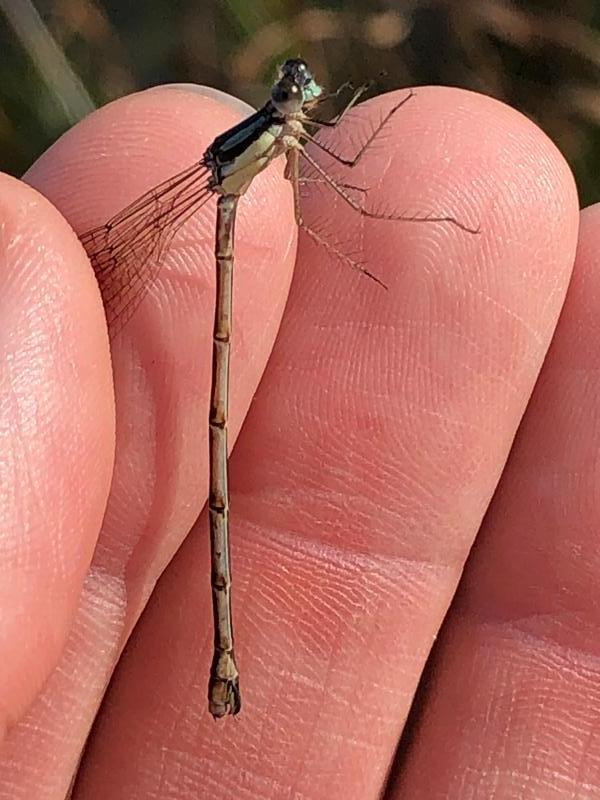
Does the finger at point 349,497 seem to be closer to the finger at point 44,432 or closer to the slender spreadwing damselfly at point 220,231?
the slender spreadwing damselfly at point 220,231

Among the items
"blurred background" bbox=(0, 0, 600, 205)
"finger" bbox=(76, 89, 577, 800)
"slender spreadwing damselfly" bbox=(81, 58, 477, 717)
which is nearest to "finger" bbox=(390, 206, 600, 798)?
"finger" bbox=(76, 89, 577, 800)

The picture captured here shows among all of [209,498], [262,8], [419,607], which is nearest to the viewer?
[209,498]

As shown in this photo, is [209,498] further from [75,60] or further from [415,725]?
[75,60]

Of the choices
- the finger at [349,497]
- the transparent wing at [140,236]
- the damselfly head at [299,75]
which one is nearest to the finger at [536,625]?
the finger at [349,497]

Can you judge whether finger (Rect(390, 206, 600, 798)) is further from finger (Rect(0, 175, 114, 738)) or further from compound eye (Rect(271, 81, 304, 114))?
finger (Rect(0, 175, 114, 738))

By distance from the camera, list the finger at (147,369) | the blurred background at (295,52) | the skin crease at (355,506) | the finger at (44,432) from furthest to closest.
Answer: the blurred background at (295,52)
the skin crease at (355,506)
the finger at (147,369)
the finger at (44,432)

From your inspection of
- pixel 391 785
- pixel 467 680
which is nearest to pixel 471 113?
pixel 467 680
